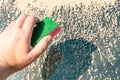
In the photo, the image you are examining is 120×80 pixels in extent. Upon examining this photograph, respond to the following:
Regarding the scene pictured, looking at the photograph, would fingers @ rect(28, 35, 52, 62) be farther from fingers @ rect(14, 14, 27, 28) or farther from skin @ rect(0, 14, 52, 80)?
fingers @ rect(14, 14, 27, 28)

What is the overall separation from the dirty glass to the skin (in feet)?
0.17

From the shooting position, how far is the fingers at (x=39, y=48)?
3.54ft

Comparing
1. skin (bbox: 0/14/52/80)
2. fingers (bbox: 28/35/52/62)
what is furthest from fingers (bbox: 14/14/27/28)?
fingers (bbox: 28/35/52/62)

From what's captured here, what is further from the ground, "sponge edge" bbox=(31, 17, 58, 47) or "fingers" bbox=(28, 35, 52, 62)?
"sponge edge" bbox=(31, 17, 58, 47)

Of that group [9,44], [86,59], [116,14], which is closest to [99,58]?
[86,59]

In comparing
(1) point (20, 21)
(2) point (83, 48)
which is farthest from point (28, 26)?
(2) point (83, 48)

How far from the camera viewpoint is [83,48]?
114 cm

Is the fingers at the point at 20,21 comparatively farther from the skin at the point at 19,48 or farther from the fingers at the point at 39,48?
the fingers at the point at 39,48

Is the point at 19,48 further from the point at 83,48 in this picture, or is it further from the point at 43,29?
the point at 83,48

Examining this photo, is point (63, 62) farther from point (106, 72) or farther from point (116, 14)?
point (116, 14)

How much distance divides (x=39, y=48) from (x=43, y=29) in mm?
62

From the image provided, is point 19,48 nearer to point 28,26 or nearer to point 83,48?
point 28,26

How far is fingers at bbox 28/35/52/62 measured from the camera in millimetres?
1080

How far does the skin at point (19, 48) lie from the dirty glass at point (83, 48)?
53mm
